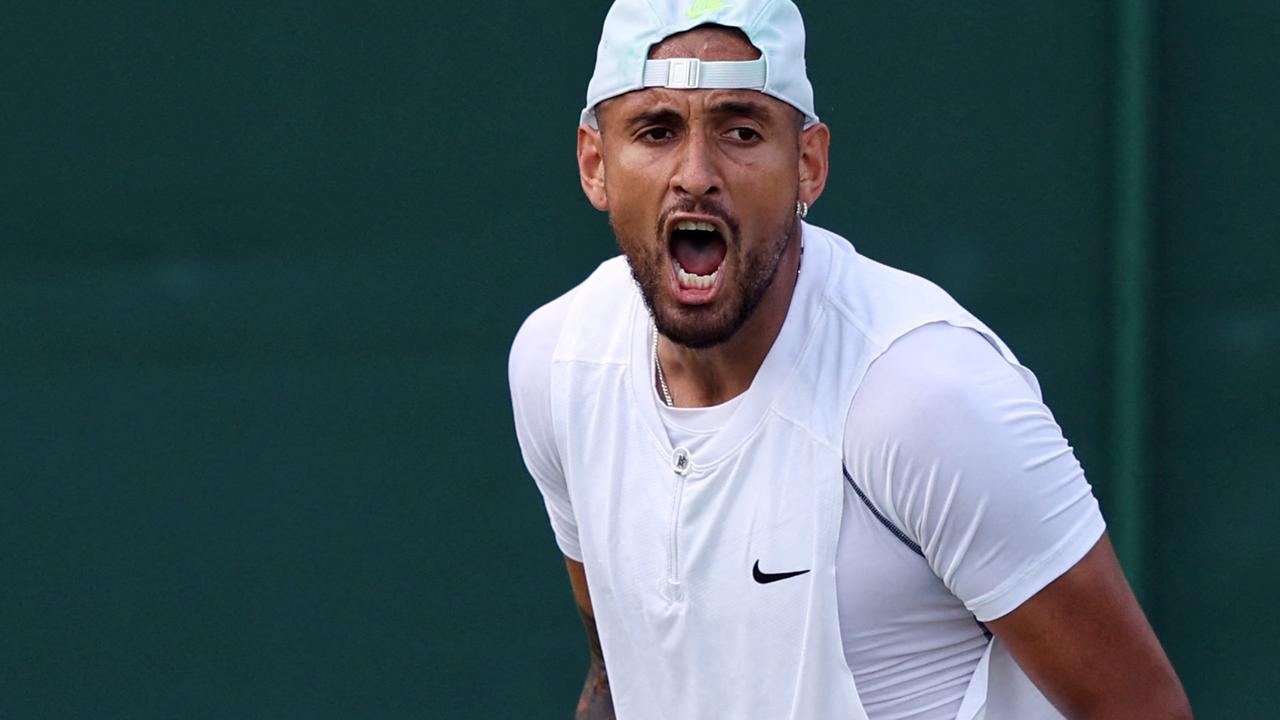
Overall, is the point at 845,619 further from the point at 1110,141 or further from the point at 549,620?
the point at 1110,141

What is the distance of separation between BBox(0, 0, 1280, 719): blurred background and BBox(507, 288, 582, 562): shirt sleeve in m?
0.99

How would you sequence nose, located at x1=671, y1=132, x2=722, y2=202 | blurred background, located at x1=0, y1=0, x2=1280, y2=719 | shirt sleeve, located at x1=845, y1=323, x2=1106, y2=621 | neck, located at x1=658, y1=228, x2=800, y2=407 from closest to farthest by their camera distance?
shirt sleeve, located at x1=845, y1=323, x2=1106, y2=621
nose, located at x1=671, y1=132, x2=722, y2=202
neck, located at x1=658, y1=228, x2=800, y2=407
blurred background, located at x1=0, y1=0, x2=1280, y2=719

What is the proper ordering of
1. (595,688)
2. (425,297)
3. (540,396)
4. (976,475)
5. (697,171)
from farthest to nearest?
1. (425,297)
2. (595,688)
3. (540,396)
4. (697,171)
5. (976,475)

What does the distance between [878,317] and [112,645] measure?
204 centimetres

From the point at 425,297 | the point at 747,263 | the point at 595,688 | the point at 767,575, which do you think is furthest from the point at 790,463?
the point at 425,297

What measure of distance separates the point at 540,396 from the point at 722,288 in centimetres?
43

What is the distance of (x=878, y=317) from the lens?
2227 mm

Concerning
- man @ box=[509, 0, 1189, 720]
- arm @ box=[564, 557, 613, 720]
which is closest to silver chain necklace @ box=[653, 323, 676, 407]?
man @ box=[509, 0, 1189, 720]

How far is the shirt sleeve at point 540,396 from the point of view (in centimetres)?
257

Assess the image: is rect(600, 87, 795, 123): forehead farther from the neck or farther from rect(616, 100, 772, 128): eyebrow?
the neck

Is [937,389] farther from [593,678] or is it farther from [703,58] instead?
[593,678]

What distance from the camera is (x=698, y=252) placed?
2.32m

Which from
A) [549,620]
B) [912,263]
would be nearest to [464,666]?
[549,620]

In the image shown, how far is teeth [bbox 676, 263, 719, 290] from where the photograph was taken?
2262 millimetres
